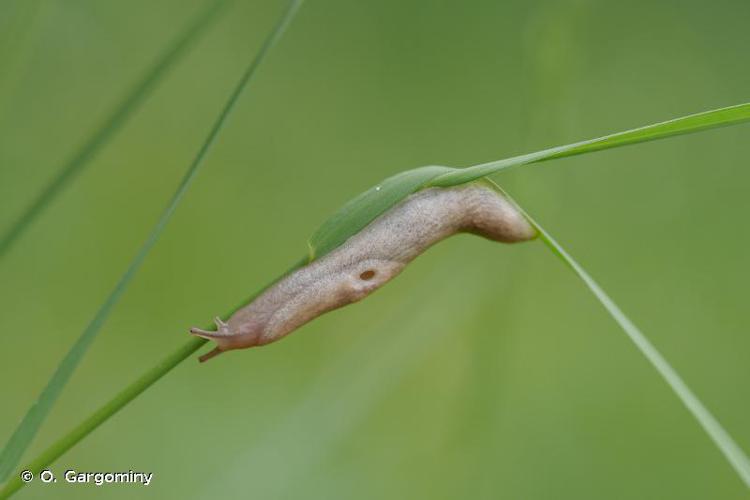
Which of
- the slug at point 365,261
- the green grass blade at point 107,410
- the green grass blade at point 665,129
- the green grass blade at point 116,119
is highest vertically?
the green grass blade at point 116,119

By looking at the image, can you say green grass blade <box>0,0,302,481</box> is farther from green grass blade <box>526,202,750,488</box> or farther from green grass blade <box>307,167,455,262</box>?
green grass blade <box>526,202,750,488</box>

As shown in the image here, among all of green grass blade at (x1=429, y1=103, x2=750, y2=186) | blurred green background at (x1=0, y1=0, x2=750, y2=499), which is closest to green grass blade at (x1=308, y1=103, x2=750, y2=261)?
green grass blade at (x1=429, y1=103, x2=750, y2=186)

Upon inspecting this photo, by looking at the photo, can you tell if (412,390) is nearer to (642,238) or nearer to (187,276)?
(187,276)

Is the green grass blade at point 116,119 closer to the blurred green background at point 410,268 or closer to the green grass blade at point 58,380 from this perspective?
the green grass blade at point 58,380

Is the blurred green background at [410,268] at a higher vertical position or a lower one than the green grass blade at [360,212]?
higher

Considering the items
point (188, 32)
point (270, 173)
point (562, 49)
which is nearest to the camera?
point (188, 32)

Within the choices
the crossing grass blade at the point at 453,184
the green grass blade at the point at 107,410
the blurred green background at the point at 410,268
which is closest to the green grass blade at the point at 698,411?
the crossing grass blade at the point at 453,184

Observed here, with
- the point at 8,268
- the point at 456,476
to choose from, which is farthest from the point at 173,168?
the point at 456,476
